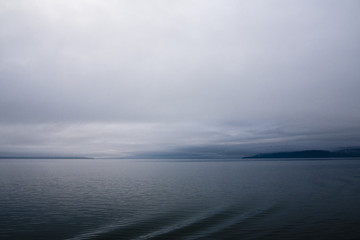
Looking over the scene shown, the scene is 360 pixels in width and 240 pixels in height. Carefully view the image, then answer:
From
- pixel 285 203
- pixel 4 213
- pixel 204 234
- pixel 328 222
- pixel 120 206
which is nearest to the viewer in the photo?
pixel 204 234

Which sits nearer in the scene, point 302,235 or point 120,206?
point 302,235

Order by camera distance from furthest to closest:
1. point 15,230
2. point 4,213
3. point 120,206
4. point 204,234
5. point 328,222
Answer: point 120,206 < point 4,213 < point 328,222 < point 15,230 < point 204,234

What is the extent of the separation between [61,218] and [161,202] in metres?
13.2

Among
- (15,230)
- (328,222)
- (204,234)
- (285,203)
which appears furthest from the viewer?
(285,203)

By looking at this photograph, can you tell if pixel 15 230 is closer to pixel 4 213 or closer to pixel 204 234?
pixel 4 213

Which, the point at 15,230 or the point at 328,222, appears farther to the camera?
the point at 328,222

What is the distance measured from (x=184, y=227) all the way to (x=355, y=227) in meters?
15.3

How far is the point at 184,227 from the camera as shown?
2281 cm

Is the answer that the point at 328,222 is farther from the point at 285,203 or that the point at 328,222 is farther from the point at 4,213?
the point at 4,213

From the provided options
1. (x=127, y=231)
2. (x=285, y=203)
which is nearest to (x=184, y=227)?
(x=127, y=231)

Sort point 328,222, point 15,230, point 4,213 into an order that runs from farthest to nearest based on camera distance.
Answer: point 4,213 → point 328,222 → point 15,230

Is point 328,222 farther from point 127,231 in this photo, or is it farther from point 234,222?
point 127,231

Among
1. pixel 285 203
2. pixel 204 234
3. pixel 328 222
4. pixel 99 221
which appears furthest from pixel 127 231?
pixel 285 203

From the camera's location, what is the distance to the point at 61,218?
2608 centimetres
